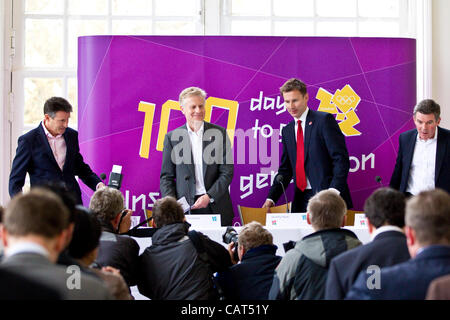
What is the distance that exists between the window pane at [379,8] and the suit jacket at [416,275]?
5.25 metres

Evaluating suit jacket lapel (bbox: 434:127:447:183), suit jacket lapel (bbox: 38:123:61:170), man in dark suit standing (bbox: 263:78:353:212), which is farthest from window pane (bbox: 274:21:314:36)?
suit jacket lapel (bbox: 38:123:61:170)

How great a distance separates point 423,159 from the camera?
15.4 feet

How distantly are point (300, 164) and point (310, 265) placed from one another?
Answer: 224 cm

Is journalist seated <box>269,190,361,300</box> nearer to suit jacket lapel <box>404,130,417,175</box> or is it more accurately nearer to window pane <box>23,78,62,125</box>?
suit jacket lapel <box>404,130,417,175</box>

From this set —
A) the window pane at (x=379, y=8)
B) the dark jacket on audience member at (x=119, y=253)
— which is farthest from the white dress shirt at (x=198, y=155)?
the window pane at (x=379, y=8)

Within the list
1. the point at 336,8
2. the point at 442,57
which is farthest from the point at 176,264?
the point at 442,57

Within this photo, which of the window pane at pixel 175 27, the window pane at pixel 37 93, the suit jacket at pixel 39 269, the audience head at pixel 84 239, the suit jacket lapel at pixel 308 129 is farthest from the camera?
the window pane at pixel 175 27

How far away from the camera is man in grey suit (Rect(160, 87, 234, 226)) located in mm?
4684

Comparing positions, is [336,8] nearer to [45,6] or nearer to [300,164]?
[300,164]

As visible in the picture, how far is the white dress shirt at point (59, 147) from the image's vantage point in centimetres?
460

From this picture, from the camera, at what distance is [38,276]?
4.94 feet

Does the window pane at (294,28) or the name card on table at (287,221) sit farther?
the window pane at (294,28)

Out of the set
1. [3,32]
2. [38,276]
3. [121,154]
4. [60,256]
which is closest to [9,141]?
[3,32]

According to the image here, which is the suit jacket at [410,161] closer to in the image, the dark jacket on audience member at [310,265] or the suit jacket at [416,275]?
the dark jacket on audience member at [310,265]
